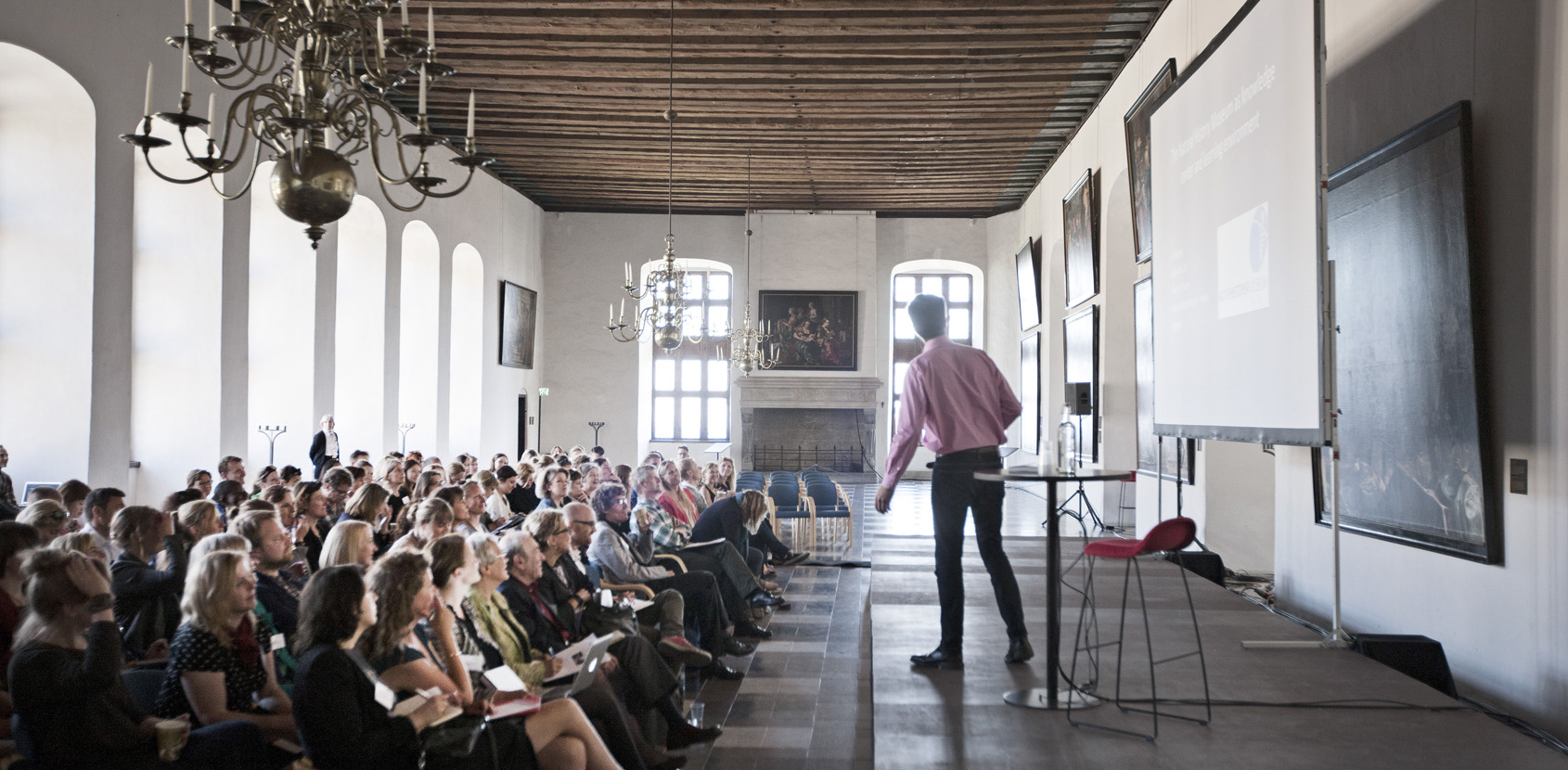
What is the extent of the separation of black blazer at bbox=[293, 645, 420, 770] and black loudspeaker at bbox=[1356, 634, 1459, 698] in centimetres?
364

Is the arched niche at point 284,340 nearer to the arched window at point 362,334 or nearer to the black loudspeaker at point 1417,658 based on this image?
the arched window at point 362,334

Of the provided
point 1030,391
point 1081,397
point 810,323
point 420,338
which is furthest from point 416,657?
point 810,323

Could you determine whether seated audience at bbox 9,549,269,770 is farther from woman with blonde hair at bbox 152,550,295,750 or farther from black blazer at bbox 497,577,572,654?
black blazer at bbox 497,577,572,654

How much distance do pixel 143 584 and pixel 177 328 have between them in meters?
5.64

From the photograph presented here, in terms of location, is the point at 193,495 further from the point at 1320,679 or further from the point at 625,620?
the point at 1320,679

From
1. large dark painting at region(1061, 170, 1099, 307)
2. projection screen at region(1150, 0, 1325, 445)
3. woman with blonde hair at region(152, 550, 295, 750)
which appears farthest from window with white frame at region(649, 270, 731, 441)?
woman with blonde hair at region(152, 550, 295, 750)

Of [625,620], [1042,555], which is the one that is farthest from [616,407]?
[625,620]

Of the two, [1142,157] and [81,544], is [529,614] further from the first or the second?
[1142,157]

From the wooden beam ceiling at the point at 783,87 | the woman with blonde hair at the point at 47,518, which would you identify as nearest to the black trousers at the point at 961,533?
the woman with blonde hair at the point at 47,518

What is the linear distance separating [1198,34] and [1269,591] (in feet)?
13.7

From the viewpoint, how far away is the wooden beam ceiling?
29.7 feet

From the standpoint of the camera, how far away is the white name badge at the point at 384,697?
2.79 metres

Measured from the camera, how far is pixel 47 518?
13.0 ft

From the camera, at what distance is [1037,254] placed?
51.8ft
